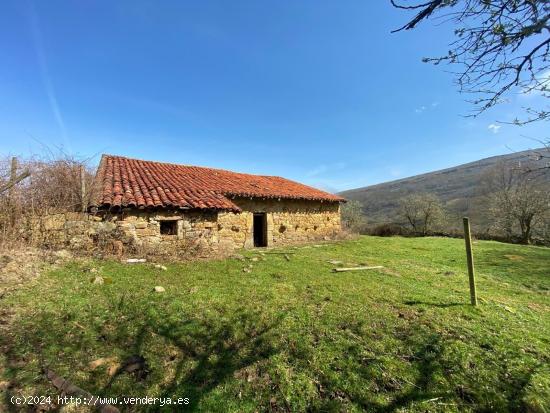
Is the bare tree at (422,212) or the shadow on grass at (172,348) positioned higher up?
the bare tree at (422,212)

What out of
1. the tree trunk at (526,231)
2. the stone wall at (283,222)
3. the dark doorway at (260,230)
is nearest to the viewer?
the stone wall at (283,222)

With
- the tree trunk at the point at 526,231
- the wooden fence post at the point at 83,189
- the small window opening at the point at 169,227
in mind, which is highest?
the wooden fence post at the point at 83,189

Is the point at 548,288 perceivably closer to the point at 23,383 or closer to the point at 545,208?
the point at 23,383

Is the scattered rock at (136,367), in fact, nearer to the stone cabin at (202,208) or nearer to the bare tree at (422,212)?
the stone cabin at (202,208)

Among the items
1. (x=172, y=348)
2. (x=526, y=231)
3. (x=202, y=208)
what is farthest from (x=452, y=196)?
(x=172, y=348)

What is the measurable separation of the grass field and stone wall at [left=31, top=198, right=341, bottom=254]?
146 centimetres

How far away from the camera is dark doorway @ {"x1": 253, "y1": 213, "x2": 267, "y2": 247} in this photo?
46.9 feet

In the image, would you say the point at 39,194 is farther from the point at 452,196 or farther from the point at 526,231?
the point at 452,196

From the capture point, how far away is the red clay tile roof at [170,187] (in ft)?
30.2

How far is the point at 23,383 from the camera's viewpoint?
9.98ft

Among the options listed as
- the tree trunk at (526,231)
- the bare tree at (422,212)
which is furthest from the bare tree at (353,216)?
the tree trunk at (526,231)

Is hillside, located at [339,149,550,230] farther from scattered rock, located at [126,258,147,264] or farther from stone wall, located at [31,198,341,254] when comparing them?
scattered rock, located at [126,258,147,264]

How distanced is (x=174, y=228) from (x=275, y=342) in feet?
22.1

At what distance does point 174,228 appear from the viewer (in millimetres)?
9836
